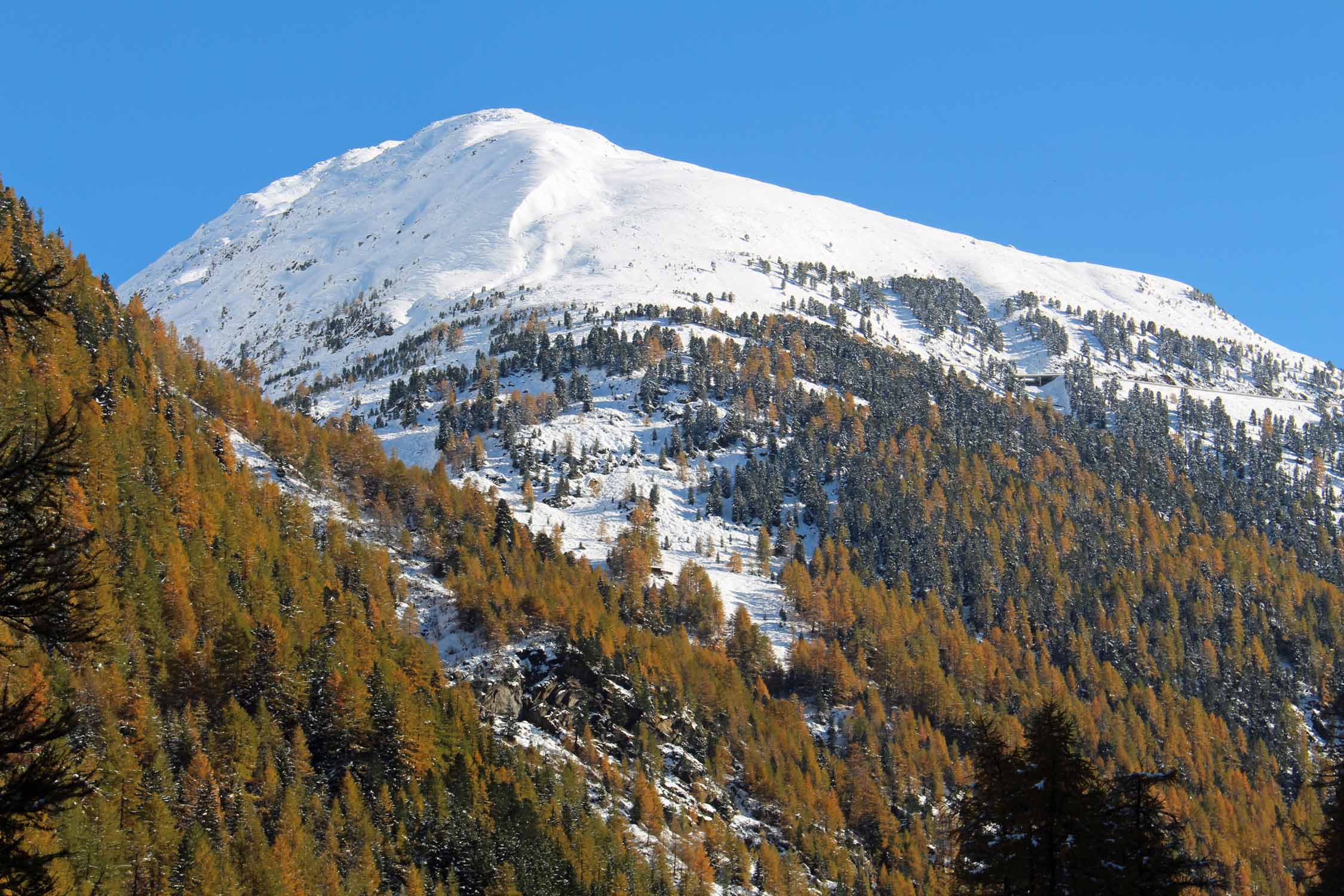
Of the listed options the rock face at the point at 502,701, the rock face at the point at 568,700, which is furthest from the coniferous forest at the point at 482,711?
the rock face at the point at 502,701

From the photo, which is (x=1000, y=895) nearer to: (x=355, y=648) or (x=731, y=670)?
(x=355, y=648)

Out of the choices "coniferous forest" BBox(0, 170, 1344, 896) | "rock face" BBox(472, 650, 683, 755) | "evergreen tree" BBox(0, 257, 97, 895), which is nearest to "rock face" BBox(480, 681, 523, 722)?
"rock face" BBox(472, 650, 683, 755)

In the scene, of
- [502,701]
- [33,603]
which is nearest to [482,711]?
[502,701]

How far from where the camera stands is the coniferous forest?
76.2 feet

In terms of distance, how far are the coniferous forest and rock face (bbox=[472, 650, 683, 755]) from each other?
736mm

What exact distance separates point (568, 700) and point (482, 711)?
11.7 metres

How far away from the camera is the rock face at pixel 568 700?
113312mm

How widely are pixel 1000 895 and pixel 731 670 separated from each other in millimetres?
119101

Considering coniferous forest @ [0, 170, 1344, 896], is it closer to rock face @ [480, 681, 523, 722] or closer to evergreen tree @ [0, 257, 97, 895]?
evergreen tree @ [0, 257, 97, 895]

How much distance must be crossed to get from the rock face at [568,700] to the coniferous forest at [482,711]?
29.0 inches

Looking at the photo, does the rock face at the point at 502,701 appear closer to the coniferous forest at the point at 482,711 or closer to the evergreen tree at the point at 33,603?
the coniferous forest at the point at 482,711

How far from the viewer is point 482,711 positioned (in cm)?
10988

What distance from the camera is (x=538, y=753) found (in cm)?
10575

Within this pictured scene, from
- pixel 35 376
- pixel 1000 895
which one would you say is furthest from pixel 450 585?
pixel 1000 895
